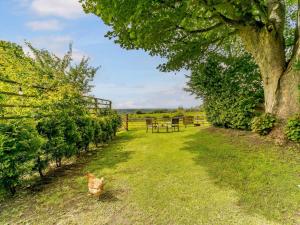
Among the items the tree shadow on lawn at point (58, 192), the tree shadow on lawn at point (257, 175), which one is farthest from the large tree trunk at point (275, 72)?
the tree shadow on lawn at point (58, 192)

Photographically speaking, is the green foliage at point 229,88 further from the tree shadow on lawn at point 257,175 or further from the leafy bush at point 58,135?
the leafy bush at point 58,135

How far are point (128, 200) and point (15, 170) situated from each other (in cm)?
200

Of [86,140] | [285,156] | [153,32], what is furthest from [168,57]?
[285,156]

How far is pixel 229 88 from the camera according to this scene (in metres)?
10.5

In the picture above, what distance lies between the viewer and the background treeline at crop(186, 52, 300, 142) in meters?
9.41

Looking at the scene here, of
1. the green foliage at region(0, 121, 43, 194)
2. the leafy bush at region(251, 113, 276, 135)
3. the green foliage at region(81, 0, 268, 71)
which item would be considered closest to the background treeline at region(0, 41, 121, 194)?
the green foliage at region(0, 121, 43, 194)

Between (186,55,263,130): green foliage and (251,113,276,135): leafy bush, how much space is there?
1.26m

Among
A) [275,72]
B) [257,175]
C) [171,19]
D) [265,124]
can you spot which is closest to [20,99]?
[171,19]

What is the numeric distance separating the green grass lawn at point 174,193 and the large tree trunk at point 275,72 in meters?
1.88

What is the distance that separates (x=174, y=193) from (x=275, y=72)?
19.7 ft

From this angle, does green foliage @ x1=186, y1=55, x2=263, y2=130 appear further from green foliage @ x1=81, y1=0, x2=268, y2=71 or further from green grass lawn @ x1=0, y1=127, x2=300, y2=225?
green grass lawn @ x1=0, y1=127, x2=300, y2=225

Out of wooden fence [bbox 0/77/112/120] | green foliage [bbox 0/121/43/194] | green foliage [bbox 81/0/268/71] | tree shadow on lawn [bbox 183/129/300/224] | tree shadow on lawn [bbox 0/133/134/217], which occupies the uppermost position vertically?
green foliage [bbox 81/0/268/71]

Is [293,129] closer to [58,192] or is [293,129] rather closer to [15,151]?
[58,192]

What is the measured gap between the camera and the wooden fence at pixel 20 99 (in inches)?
181
